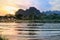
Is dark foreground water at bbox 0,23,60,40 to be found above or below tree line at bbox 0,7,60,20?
below

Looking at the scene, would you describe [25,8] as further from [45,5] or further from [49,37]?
[49,37]

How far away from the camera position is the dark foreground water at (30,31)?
2.46 meters

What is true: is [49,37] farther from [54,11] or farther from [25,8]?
[25,8]

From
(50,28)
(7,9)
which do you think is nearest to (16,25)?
(7,9)

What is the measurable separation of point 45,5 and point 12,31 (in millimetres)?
609

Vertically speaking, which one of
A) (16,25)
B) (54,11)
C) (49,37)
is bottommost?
(49,37)

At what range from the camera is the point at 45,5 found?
8.25ft

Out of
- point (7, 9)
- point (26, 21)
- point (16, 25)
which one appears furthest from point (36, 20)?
point (7, 9)

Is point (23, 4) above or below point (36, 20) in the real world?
above

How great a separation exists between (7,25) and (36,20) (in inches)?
16.6

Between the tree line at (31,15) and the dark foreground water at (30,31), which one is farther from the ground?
the tree line at (31,15)

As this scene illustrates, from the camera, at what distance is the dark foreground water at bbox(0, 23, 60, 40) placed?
8.07 ft

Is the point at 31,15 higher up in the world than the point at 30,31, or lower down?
higher up

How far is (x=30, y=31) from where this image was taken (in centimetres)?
249
